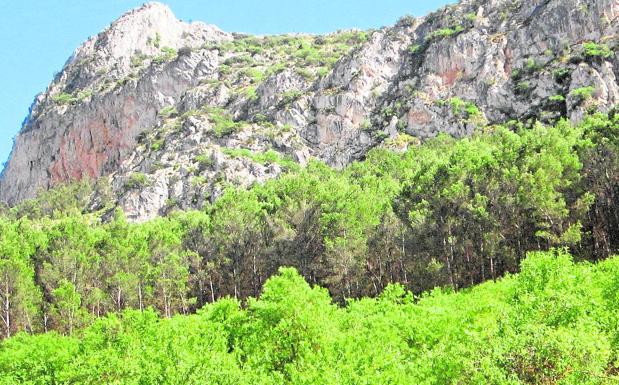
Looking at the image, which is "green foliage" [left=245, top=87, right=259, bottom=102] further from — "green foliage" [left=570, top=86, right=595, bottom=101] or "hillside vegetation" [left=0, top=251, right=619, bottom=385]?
"hillside vegetation" [left=0, top=251, right=619, bottom=385]

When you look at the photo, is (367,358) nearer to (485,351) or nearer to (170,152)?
(485,351)

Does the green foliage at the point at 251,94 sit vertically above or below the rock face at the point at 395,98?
above

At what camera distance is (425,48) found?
160375 mm

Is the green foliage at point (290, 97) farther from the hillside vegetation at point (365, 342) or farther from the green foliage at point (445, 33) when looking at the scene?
the hillside vegetation at point (365, 342)

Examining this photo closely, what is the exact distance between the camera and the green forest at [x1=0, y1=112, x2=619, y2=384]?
28.4 meters

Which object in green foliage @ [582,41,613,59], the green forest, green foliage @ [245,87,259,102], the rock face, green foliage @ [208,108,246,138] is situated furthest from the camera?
green foliage @ [245,87,259,102]

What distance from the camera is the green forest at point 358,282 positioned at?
2839 cm

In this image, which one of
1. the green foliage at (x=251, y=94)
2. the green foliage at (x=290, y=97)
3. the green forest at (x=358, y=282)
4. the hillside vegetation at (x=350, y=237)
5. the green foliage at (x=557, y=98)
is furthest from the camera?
the green foliage at (x=251, y=94)

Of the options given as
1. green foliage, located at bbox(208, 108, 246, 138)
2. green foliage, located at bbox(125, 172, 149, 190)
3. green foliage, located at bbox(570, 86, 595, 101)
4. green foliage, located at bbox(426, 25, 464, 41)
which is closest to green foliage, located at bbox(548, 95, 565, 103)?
green foliage, located at bbox(570, 86, 595, 101)

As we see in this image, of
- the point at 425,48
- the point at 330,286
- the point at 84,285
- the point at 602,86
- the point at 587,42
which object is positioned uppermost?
the point at 425,48

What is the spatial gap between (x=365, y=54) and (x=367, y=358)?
14960 centimetres

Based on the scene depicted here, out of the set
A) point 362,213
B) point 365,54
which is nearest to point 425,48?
point 365,54

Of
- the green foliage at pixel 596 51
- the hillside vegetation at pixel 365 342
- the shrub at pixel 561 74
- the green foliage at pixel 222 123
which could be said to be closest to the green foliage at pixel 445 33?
the shrub at pixel 561 74

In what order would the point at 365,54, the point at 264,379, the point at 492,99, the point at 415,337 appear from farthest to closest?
the point at 365,54, the point at 492,99, the point at 415,337, the point at 264,379
